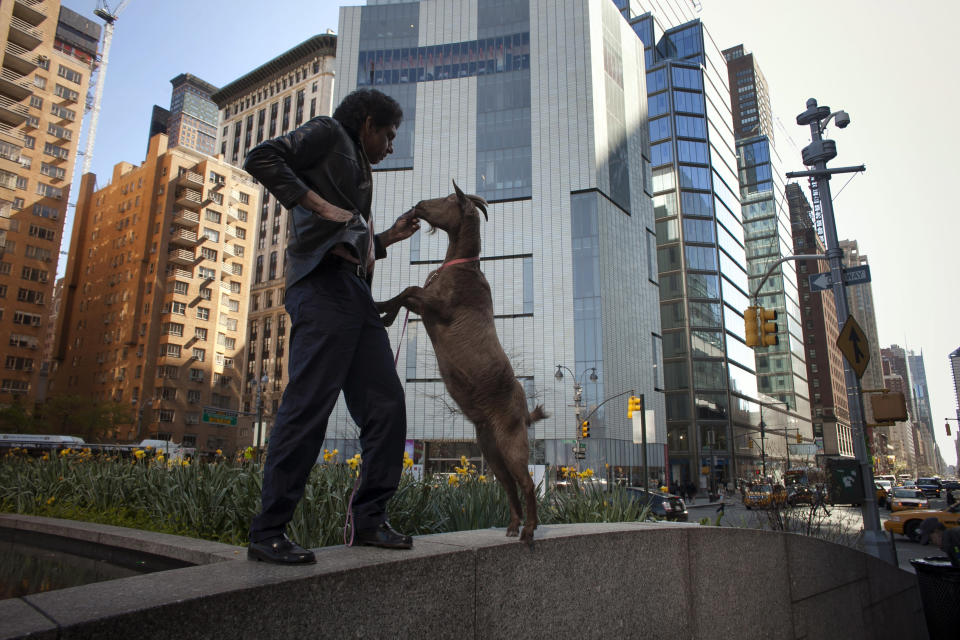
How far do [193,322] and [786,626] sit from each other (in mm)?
77446

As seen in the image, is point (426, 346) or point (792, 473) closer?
point (792, 473)

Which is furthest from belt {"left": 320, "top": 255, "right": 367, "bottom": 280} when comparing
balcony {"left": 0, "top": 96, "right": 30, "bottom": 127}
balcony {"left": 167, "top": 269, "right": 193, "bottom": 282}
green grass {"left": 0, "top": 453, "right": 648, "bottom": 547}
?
balcony {"left": 167, "top": 269, "right": 193, "bottom": 282}

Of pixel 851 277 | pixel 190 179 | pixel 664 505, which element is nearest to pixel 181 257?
pixel 190 179

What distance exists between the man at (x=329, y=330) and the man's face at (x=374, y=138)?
1.6 inches

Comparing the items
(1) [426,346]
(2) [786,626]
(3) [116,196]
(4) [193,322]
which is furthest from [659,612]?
(3) [116,196]

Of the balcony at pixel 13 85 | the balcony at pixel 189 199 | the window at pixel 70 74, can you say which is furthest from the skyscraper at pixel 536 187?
the balcony at pixel 13 85

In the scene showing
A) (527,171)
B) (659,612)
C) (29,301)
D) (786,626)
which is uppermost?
(527,171)

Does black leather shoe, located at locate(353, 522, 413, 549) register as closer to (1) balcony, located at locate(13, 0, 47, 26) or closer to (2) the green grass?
(2) the green grass

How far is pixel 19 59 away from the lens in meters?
58.4

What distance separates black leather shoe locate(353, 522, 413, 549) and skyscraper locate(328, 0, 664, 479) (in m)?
47.9

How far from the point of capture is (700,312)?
7644 cm

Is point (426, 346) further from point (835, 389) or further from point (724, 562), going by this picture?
point (835, 389)

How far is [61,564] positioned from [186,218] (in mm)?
77255

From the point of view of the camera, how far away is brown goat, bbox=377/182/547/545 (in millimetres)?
3113
